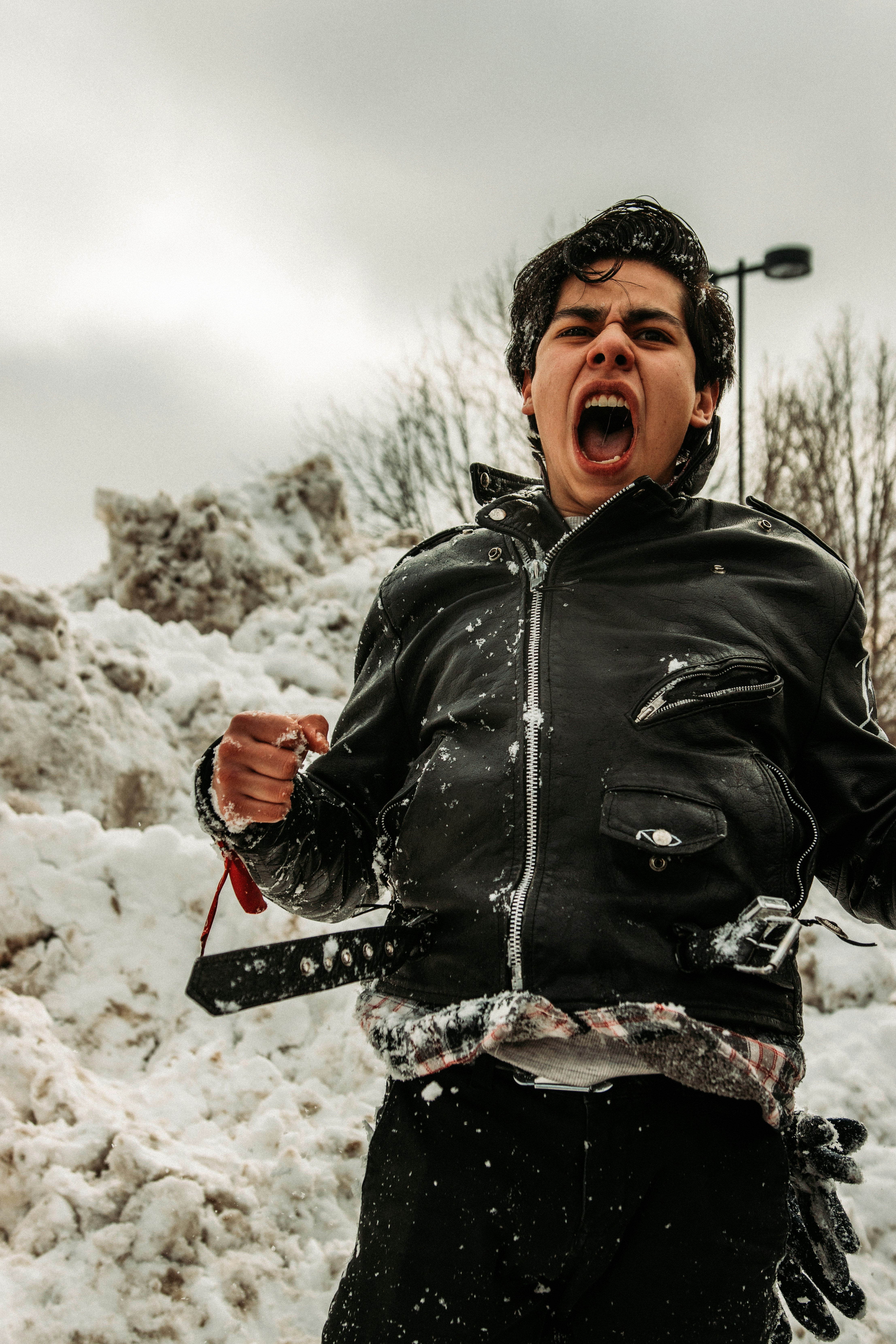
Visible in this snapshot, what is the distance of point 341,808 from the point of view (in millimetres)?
1844

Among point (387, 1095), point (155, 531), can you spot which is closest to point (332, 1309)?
point (387, 1095)

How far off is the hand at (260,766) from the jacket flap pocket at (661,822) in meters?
0.44

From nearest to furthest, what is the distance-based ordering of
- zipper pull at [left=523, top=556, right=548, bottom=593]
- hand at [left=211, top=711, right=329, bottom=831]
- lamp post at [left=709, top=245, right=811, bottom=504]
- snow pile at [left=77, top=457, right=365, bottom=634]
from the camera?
hand at [left=211, top=711, right=329, bottom=831] → zipper pull at [left=523, top=556, right=548, bottom=593] → snow pile at [left=77, top=457, right=365, bottom=634] → lamp post at [left=709, top=245, right=811, bottom=504]

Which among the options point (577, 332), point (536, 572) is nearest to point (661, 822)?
point (536, 572)

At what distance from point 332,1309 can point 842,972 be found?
2.52 m

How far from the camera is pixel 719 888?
1.49 meters

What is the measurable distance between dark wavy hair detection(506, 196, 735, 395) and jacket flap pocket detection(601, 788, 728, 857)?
39.7 inches

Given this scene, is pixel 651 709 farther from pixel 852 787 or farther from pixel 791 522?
pixel 791 522

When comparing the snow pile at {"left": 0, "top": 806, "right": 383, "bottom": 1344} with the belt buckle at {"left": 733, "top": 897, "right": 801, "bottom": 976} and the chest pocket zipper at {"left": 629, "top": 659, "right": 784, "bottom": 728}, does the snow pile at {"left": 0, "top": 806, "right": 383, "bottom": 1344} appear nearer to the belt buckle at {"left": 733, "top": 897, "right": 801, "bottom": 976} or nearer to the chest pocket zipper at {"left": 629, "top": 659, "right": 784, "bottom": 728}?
the belt buckle at {"left": 733, "top": 897, "right": 801, "bottom": 976}

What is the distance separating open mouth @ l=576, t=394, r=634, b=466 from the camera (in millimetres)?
1925

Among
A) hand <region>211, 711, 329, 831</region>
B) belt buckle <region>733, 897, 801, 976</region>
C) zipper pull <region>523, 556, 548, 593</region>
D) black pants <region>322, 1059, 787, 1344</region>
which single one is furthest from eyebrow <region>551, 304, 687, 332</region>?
black pants <region>322, 1059, 787, 1344</region>

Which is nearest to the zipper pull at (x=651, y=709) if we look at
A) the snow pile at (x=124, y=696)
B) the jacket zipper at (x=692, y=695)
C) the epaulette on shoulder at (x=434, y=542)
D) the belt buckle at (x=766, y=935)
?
the jacket zipper at (x=692, y=695)

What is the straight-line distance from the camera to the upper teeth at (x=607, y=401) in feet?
6.31

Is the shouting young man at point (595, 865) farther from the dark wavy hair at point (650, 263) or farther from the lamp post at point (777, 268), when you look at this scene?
the lamp post at point (777, 268)
